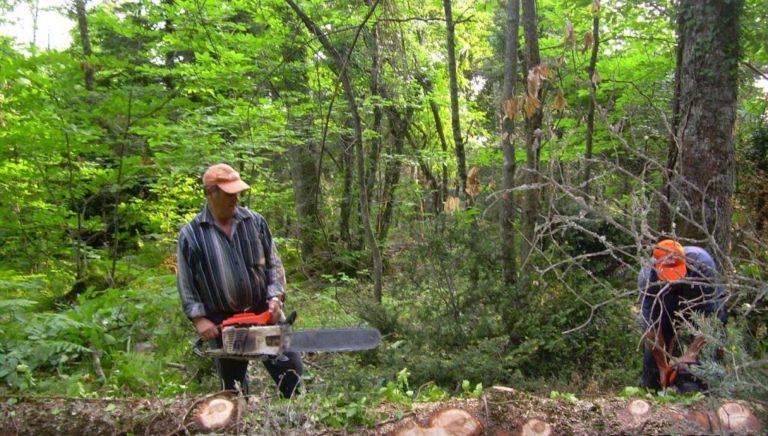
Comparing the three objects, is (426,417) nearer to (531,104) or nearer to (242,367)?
(242,367)

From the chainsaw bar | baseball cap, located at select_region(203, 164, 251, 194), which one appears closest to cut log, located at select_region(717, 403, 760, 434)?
the chainsaw bar

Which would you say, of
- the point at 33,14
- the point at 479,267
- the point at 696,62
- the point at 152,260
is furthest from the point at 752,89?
the point at 33,14

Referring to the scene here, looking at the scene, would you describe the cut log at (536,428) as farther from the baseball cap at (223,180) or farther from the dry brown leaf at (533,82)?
the dry brown leaf at (533,82)

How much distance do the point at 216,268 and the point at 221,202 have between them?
42 cm

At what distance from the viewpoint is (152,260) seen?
921cm

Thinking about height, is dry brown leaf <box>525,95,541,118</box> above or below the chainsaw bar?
above

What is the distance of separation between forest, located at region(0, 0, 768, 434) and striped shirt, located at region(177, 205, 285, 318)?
2.10 feet

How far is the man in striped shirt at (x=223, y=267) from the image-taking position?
343 centimetres

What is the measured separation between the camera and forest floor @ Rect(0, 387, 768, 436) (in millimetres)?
2586

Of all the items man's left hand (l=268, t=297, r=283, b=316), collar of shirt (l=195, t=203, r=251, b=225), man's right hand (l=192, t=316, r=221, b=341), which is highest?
collar of shirt (l=195, t=203, r=251, b=225)

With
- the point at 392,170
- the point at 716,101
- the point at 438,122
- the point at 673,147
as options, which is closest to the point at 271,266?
the point at 716,101

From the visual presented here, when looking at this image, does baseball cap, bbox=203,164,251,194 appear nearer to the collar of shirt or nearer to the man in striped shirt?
the man in striped shirt

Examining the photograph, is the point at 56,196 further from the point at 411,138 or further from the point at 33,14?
the point at 33,14

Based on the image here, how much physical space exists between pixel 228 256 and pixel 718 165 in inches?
166
